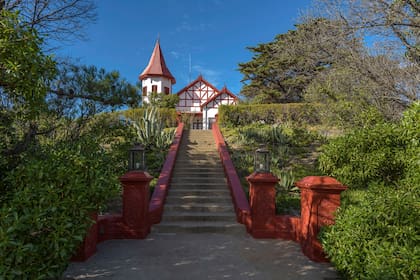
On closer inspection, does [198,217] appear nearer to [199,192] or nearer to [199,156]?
[199,192]

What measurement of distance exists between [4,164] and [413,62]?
8.17 metres

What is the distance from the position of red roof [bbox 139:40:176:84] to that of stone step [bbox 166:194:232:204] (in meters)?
27.3

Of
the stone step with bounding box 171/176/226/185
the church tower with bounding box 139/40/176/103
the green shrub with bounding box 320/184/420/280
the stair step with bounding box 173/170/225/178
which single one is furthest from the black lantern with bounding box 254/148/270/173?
the church tower with bounding box 139/40/176/103

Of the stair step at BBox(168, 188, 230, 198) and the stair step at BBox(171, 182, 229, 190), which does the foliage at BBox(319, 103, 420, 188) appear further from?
the stair step at BBox(171, 182, 229, 190)

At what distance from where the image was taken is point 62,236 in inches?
101

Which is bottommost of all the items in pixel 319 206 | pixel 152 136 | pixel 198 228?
pixel 198 228

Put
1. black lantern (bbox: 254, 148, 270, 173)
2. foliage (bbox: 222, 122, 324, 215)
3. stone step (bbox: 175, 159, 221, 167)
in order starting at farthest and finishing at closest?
stone step (bbox: 175, 159, 221, 167)
foliage (bbox: 222, 122, 324, 215)
black lantern (bbox: 254, 148, 270, 173)

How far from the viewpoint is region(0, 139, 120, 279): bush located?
202 centimetres

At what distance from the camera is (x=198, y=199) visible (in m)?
6.51

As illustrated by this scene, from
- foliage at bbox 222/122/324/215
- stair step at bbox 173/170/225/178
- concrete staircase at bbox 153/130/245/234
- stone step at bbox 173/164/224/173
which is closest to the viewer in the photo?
concrete staircase at bbox 153/130/245/234

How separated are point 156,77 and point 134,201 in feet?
95.7

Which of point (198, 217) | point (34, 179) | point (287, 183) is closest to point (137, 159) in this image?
point (198, 217)

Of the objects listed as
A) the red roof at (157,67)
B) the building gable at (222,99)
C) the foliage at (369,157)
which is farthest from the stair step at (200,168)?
the red roof at (157,67)

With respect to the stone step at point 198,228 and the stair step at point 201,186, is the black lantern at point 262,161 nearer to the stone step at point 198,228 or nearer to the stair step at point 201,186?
the stone step at point 198,228
